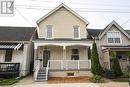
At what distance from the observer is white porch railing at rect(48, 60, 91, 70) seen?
24.1m

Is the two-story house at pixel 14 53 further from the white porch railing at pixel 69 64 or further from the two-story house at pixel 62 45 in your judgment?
the white porch railing at pixel 69 64

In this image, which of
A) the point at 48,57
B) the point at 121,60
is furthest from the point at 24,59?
the point at 121,60

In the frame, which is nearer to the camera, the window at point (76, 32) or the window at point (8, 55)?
the window at point (8, 55)

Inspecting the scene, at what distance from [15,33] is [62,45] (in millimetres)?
7399

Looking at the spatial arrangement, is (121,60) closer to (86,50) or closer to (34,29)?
(86,50)

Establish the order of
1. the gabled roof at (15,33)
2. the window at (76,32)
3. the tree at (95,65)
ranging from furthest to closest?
the window at (76,32), the gabled roof at (15,33), the tree at (95,65)

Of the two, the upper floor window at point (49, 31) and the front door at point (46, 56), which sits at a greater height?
the upper floor window at point (49, 31)

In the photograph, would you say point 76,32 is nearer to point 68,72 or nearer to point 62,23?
point 62,23

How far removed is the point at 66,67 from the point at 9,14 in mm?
8900

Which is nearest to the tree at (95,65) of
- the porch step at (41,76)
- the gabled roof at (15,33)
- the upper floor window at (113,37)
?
the upper floor window at (113,37)

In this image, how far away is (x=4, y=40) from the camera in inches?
972

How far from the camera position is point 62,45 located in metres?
24.1

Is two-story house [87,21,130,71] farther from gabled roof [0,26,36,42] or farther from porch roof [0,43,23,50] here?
porch roof [0,43,23,50]

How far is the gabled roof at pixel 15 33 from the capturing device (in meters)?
25.4
